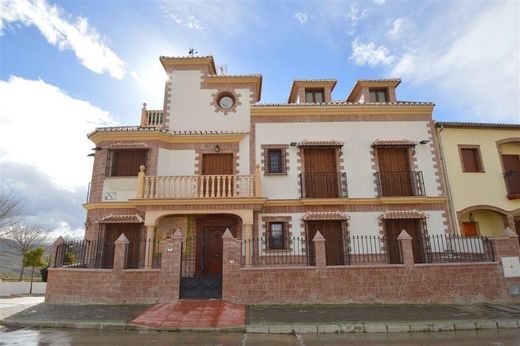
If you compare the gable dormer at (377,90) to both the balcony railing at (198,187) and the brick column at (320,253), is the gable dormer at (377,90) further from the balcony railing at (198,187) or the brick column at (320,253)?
the brick column at (320,253)

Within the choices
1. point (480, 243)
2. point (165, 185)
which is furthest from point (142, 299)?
point (480, 243)

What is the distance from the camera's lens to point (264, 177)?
13555 millimetres

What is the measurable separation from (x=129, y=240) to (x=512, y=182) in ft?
57.6

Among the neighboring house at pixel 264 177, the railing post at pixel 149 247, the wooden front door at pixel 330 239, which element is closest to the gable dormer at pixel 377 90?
the neighboring house at pixel 264 177

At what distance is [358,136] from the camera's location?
14.1 meters

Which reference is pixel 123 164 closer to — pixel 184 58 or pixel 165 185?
pixel 165 185

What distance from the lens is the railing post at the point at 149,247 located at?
458 inches

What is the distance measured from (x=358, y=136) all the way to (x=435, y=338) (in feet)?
29.5

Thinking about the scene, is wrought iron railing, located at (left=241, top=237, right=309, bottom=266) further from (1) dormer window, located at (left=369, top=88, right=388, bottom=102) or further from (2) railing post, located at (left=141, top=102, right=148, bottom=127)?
(2) railing post, located at (left=141, top=102, right=148, bottom=127)

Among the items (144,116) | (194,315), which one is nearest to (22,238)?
(144,116)

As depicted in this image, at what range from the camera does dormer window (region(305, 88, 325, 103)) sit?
15555 mm

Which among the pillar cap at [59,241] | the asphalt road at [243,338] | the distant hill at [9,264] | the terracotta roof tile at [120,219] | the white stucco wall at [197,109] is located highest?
the white stucco wall at [197,109]

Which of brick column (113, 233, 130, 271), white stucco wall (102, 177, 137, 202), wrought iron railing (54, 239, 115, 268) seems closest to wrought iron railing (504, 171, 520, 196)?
brick column (113, 233, 130, 271)

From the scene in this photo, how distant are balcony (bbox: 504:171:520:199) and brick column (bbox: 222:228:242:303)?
1302 centimetres
